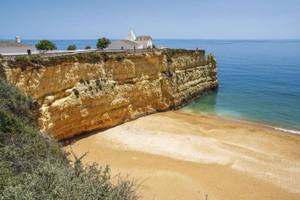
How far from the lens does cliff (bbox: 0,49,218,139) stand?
18.8 meters

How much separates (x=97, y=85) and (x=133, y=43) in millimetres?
19203

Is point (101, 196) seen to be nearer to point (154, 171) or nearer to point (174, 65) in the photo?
point (154, 171)

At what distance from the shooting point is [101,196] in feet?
22.3

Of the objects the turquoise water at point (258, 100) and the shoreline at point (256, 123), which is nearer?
the shoreline at point (256, 123)

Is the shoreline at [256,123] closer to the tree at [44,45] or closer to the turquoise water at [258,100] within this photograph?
the turquoise water at [258,100]

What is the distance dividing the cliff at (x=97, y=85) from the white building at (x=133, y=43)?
6.45m

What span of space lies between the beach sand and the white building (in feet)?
47.5

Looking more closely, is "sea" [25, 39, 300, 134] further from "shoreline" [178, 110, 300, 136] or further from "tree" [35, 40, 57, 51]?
"tree" [35, 40, 57, 51]

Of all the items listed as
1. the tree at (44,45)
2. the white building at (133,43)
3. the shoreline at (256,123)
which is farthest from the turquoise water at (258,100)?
the tree at (44,45)

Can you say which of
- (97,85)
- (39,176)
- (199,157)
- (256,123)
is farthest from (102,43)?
(39,176)

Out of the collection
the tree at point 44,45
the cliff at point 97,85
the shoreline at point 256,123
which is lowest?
the shoreline at point 256,123

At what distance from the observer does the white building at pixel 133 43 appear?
130 feet

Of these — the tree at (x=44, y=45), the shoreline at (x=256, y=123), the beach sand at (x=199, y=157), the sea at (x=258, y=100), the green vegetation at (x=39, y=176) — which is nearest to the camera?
the green vegetation at (x=39, y=176)

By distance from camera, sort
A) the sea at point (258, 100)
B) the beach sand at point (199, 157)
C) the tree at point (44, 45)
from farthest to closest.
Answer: the sea at point (258, 100) < the tree at point (44, 45) < the beach sand at point (199, 157)
